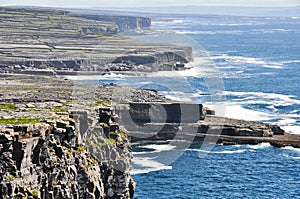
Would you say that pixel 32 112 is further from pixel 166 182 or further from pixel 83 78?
pixel 83 78

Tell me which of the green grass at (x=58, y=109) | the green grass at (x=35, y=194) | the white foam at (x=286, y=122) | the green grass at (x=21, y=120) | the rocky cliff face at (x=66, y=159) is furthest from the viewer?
the white foam at (x=286, y=122)

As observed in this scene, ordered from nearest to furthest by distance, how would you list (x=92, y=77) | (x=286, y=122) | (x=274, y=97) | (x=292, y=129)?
(x=292, y=129) < (x=286, y=122) < (x=274, y=97) < (x=92, y=77)

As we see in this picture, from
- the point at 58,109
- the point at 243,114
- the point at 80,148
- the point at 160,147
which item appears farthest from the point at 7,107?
the point at 243,114

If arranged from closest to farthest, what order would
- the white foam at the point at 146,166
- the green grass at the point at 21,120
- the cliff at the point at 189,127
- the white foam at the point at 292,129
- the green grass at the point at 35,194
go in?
the green grass at the point at 35,194, the green grass at the point at 21,120, the white foam at the point at 146,166, the cliff at the point at 189,127, the white foam at the point at 292,129

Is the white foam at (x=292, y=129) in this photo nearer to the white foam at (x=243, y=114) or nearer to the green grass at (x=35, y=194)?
the white foam at (x=243, y=114)

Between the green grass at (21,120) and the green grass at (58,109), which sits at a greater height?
the green grass at (21,120)

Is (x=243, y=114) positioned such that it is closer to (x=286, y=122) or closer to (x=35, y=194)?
(x=286, y=122)

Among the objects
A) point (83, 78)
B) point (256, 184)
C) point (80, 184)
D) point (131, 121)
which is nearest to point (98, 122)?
point (80, 184)

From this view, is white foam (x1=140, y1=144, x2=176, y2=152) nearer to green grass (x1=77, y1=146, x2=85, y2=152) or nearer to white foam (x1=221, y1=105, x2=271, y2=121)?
white foam (x1=221, y1=105, x2=271, y2=121)

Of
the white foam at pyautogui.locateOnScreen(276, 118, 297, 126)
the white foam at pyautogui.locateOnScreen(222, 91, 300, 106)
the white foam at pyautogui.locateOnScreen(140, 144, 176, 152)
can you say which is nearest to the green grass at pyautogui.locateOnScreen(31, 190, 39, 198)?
the white foam at pyautogui.locateOnScreen(140, 144, 176, 152)

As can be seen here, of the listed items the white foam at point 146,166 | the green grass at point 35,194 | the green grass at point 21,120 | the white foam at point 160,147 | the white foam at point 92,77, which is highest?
the green grass at point 21,120

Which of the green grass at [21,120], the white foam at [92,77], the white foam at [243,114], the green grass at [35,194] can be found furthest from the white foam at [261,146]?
the white foam at [92,77]
